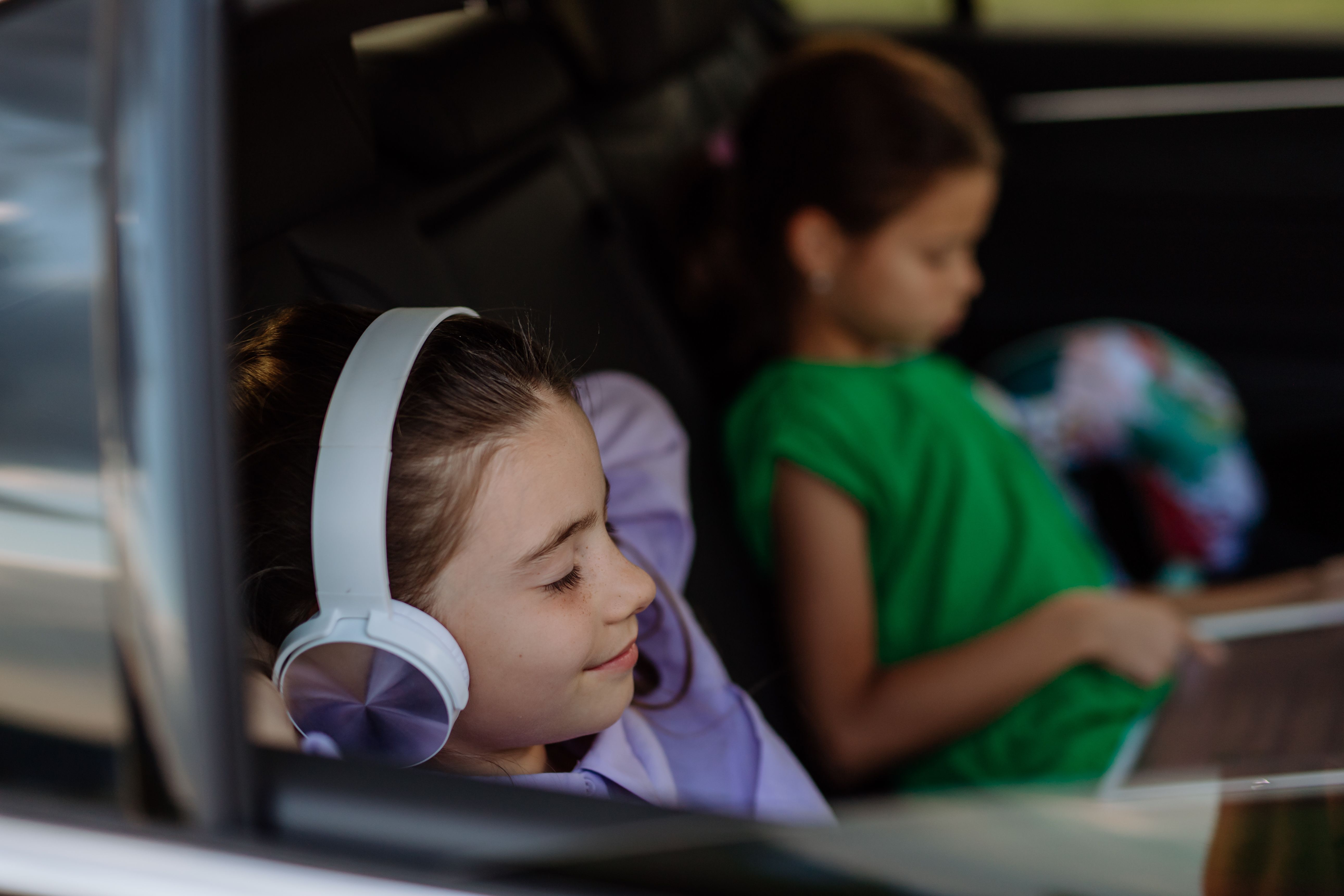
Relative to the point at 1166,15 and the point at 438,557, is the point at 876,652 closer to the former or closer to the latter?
the point at 438,557

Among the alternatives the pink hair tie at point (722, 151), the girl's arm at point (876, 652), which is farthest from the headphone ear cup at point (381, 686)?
the pink hair tie at point (722, 151)

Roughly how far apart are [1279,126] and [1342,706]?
1292mm

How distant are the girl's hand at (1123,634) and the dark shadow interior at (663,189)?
1.02ft

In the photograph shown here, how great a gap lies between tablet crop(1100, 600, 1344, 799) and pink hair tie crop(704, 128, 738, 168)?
0.77 metres

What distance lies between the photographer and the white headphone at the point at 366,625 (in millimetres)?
577

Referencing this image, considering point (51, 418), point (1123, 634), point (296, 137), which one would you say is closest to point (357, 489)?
point (51, 418)

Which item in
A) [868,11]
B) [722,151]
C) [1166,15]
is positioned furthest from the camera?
[868,11]

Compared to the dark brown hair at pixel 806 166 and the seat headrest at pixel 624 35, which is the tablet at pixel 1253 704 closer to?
the dark brown hair at pixel 806 166

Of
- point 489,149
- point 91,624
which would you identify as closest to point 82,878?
point 91,624

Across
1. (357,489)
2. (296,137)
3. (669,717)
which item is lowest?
(669,717)

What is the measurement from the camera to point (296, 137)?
0.71 metres

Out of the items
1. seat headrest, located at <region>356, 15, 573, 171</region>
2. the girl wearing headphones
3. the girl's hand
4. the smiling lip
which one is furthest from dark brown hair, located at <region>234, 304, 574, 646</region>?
the girl's hand

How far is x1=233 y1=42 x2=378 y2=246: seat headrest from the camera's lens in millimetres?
650

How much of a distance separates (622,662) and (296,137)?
36cm
